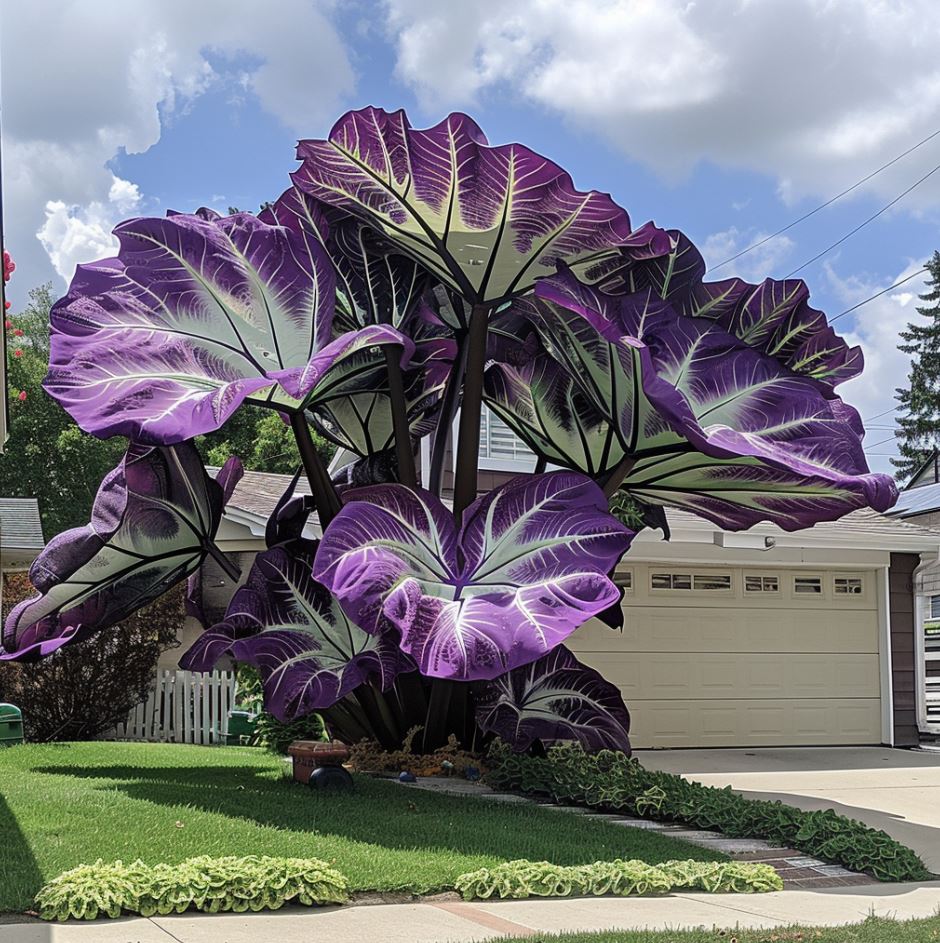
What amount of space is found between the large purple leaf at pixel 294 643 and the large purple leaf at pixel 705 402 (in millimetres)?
2750

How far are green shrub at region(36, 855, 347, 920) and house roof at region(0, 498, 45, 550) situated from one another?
10.6 metres

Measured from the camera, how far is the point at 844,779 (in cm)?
1170

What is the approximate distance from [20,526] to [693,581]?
9.53 m

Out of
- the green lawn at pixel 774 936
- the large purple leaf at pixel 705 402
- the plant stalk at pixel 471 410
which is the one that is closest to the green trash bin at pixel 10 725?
the plant stalk at pixel 471 410

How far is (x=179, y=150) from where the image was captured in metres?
18.5

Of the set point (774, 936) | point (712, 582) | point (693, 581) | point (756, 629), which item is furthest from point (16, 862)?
point (756, 629)

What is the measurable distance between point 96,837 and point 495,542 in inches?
139

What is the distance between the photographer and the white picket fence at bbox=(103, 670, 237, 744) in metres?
14.0

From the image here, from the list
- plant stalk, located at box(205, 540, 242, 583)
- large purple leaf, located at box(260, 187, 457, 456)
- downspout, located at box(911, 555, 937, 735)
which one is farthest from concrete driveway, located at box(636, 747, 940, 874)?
plant stalk, located at box(205, 540, 242, 583)

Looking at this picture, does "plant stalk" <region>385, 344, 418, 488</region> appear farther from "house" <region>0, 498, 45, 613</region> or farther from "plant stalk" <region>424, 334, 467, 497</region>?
"house" <region>0, 498, 45, 613</region>

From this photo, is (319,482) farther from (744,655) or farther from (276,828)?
(744,655)

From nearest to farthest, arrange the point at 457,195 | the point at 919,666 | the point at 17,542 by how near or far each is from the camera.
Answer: the point at 457,195, the point at 919,666, the point at 17,542

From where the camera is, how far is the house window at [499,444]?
15131 mm

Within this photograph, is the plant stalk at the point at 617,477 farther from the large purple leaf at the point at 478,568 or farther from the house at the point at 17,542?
the house at the point at 17,542
